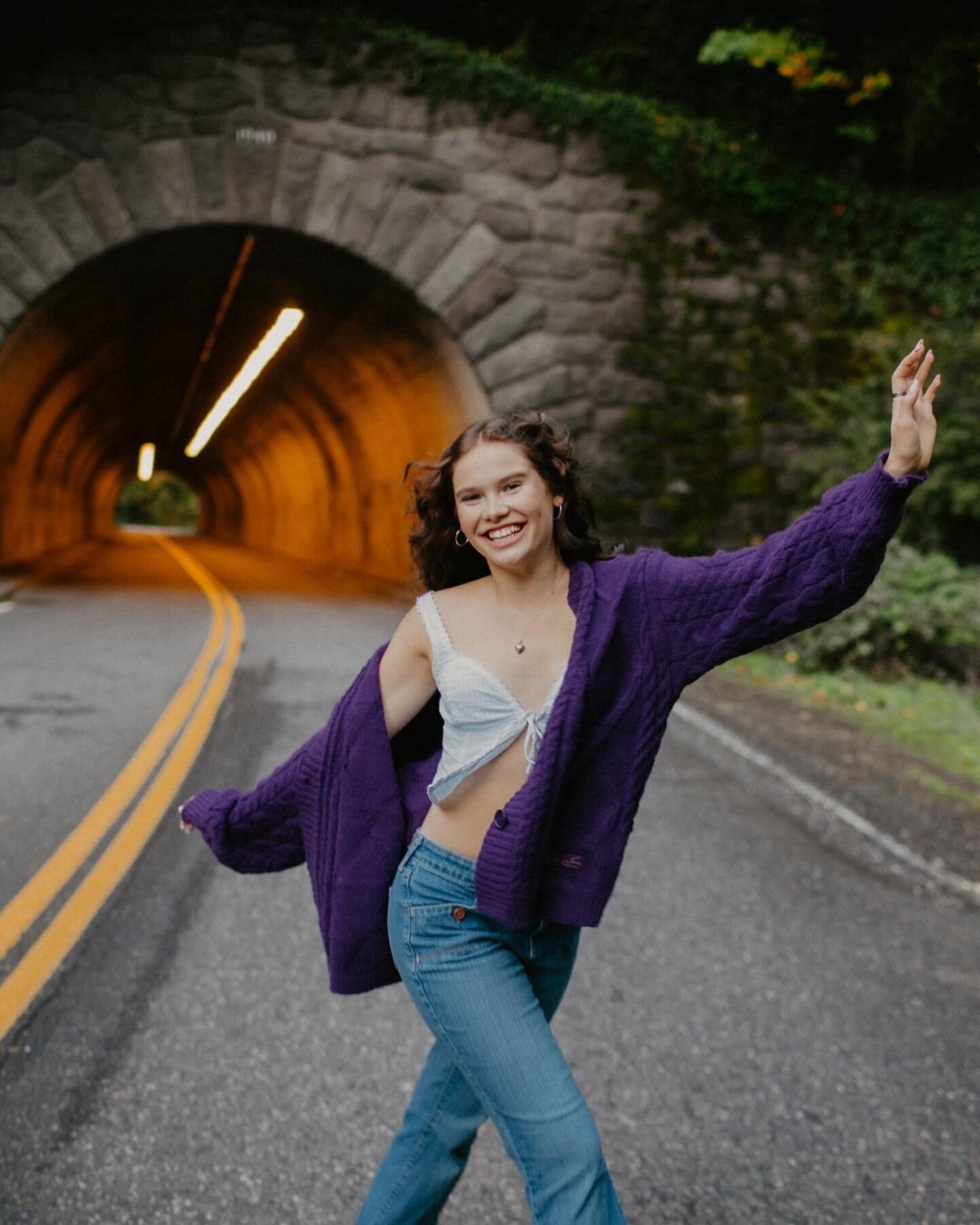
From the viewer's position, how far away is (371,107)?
11617 mm

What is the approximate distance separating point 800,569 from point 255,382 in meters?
20.6

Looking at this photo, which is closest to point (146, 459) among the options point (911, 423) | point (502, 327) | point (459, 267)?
point (459, 267)

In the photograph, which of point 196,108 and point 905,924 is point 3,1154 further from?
point 196,108

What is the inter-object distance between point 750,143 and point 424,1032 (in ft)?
40.1

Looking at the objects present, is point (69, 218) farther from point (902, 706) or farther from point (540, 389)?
point (902, 706)

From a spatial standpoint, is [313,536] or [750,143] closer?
[750,143]

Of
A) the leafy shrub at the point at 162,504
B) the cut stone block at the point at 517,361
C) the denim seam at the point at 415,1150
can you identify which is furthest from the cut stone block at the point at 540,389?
the leafy shrub at the point at 162,504

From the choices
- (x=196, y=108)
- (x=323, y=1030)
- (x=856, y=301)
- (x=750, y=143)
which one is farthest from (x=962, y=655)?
(x=196, y=108)

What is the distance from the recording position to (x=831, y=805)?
591 centimetres

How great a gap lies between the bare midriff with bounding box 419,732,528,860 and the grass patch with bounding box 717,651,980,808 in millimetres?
5029

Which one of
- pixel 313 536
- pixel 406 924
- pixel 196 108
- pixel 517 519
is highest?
pixel 196 108

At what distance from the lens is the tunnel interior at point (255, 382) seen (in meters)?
12.4

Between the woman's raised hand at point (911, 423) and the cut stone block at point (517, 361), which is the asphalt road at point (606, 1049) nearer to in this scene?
the woman's raised hand at point (911, 423)

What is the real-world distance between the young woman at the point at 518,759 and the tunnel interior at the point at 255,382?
3.76 meters
